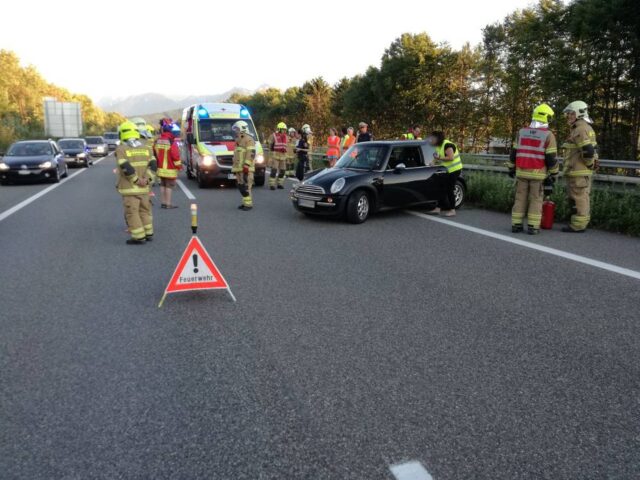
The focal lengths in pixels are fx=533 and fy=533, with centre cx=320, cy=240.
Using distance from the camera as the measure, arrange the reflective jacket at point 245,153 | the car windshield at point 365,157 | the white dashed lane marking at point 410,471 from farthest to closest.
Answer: the reflective jacket at point 245,153 → the car windshield at point 365,157 → the white dashed lane marking at point 410,471

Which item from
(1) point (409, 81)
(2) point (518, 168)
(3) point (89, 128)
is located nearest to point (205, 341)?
(2) point (518, 168)

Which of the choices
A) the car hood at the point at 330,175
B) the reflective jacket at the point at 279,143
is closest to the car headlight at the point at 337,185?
the car hood at the point at 330,175

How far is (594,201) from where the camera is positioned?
34.2 feet

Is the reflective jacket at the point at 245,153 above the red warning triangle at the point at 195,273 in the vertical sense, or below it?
above

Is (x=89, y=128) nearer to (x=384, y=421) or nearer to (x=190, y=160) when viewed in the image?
(x=190, y=160)

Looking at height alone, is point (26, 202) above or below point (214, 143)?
below

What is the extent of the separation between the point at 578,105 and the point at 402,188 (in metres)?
3.56

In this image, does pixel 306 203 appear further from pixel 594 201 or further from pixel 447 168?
pixel 594 201

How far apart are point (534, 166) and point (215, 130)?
11.8 m

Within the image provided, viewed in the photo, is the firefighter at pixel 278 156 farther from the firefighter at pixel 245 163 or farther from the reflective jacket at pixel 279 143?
the firefighter at pixel 245 163

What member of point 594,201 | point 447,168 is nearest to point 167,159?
point 447,168

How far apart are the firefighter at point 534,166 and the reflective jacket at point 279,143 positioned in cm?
889

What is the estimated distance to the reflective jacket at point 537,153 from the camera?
29.7 feet

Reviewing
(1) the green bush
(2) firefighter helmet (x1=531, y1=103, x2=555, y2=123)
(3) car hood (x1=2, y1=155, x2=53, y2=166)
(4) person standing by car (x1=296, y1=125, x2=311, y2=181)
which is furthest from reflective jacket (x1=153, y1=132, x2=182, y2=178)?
(3) car hood (x1=2, y1=155, x2=53, y2=166)
